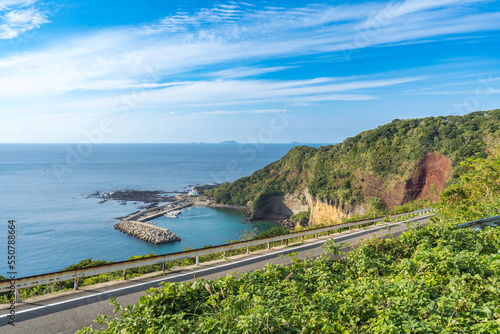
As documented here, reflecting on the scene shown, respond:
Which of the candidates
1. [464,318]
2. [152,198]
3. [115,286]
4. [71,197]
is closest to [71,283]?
[115,286]

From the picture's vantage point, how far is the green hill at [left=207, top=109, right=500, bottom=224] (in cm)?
5622

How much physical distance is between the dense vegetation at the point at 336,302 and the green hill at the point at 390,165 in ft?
160

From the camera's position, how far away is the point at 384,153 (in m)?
64.7

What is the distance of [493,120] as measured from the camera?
196ft

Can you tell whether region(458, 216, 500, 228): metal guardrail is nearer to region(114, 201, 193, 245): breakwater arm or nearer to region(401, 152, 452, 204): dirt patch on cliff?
region(401, 152, 452, 204): dirt patch on cliff

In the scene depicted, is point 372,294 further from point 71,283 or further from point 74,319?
point 71,283

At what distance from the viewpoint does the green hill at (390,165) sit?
2213 inches

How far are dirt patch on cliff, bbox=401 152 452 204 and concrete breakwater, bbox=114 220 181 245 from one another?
1842 inches

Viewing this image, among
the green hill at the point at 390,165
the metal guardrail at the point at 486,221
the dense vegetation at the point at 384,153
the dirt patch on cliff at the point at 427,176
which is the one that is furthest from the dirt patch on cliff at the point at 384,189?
the metal guardrail at the point at 486,221

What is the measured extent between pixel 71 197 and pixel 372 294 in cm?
11187

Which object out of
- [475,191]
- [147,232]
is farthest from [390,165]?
[147,232]

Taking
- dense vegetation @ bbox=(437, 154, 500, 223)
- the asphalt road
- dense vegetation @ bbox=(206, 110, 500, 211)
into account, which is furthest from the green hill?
the asphalt road

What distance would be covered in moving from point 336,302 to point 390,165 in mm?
63100

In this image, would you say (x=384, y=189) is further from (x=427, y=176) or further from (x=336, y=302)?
(x=336, y=302)
